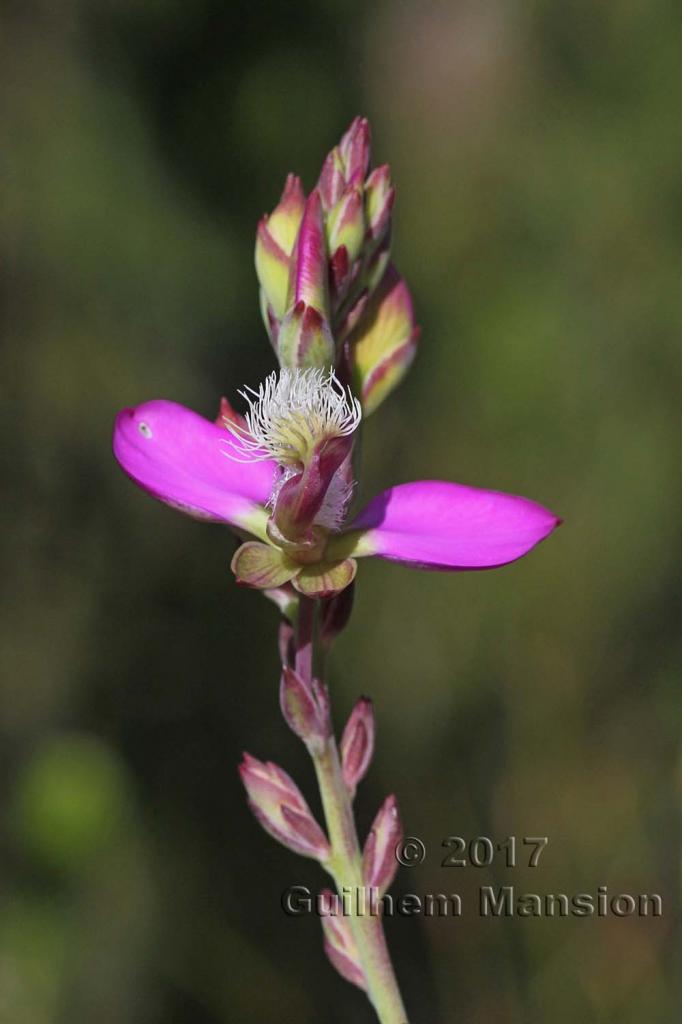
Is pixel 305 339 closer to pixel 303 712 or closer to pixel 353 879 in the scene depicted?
pixel 303 712

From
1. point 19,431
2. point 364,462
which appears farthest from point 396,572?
point 19,431

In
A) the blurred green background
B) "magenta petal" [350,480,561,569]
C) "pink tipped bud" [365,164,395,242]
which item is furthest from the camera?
the blurred green background

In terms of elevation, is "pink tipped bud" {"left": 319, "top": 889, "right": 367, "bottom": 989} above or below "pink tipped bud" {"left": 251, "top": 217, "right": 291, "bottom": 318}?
below

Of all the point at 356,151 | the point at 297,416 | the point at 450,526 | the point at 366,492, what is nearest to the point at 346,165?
the point at 356,151

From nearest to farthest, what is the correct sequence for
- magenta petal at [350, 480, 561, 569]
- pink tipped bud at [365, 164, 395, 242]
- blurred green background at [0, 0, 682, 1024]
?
magenta petal at [350, 480, 561, 569]
pink tipped bud at [365, 164, 395, 242]
blurred green background at [0, 0, 682, 1024]

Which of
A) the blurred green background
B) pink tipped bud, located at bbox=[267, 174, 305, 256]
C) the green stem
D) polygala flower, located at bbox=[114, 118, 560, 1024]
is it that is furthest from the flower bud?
the blurred green background

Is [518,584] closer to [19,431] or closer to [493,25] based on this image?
[19,431]

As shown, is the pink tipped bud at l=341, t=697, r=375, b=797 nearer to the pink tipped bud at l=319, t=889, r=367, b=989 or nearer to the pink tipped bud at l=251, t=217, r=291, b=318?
the pink tipped bud at l=319, t=889, r=367, b=989
